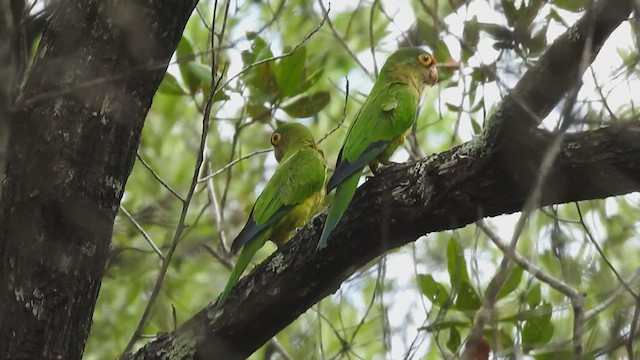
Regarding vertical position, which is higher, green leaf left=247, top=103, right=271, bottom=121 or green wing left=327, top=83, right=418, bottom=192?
green leaf left=247, top=103, right=271, bottom=121

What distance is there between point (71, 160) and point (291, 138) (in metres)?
1.85

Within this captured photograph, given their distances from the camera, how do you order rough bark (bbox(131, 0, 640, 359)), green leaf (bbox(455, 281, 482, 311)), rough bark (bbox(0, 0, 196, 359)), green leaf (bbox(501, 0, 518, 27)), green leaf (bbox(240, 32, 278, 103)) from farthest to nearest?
green leaf (bbox(240, 32, 278, 103))
green leaf (bbox(455, 281, 482, 311))
green leaf (bbox(501, 0, 518, 27))
rough bark (bbox(0, 0, 196, 359))
rough bark (bbox(131, 0, 640, 359))

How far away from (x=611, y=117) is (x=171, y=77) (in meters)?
2.48

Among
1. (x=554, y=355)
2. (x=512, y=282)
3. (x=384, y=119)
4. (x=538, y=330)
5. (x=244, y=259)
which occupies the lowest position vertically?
(x=554, y=355)

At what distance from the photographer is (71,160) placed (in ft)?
8.46

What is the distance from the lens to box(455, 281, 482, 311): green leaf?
11.4ft

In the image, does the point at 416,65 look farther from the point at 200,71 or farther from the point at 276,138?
the point at 200,71

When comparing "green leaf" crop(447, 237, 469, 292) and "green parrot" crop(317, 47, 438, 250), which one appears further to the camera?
"green leaf" crop(447, 237, 469, 292)

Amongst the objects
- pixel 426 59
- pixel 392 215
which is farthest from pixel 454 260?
pixel 426 59

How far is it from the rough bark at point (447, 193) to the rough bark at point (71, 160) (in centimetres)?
44

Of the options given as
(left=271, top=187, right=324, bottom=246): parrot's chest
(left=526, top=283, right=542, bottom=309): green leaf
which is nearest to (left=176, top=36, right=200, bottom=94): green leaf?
(left=271, top=187, right=324, bottom=246): parrot's chest

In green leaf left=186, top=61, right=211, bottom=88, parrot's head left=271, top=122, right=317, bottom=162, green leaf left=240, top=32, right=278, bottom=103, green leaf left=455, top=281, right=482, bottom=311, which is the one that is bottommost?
green leaf left=455, top=281, right=482, bottom=311

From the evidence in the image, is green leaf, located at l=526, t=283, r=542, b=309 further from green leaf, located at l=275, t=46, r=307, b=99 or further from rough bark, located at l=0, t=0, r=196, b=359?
rough bark, located at l=0, t=0, r=196, b=359

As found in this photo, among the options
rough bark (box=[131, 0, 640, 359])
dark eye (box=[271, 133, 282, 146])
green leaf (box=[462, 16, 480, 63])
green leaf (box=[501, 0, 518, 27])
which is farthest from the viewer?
dark eye (box=[271, 133, 282, 146])
